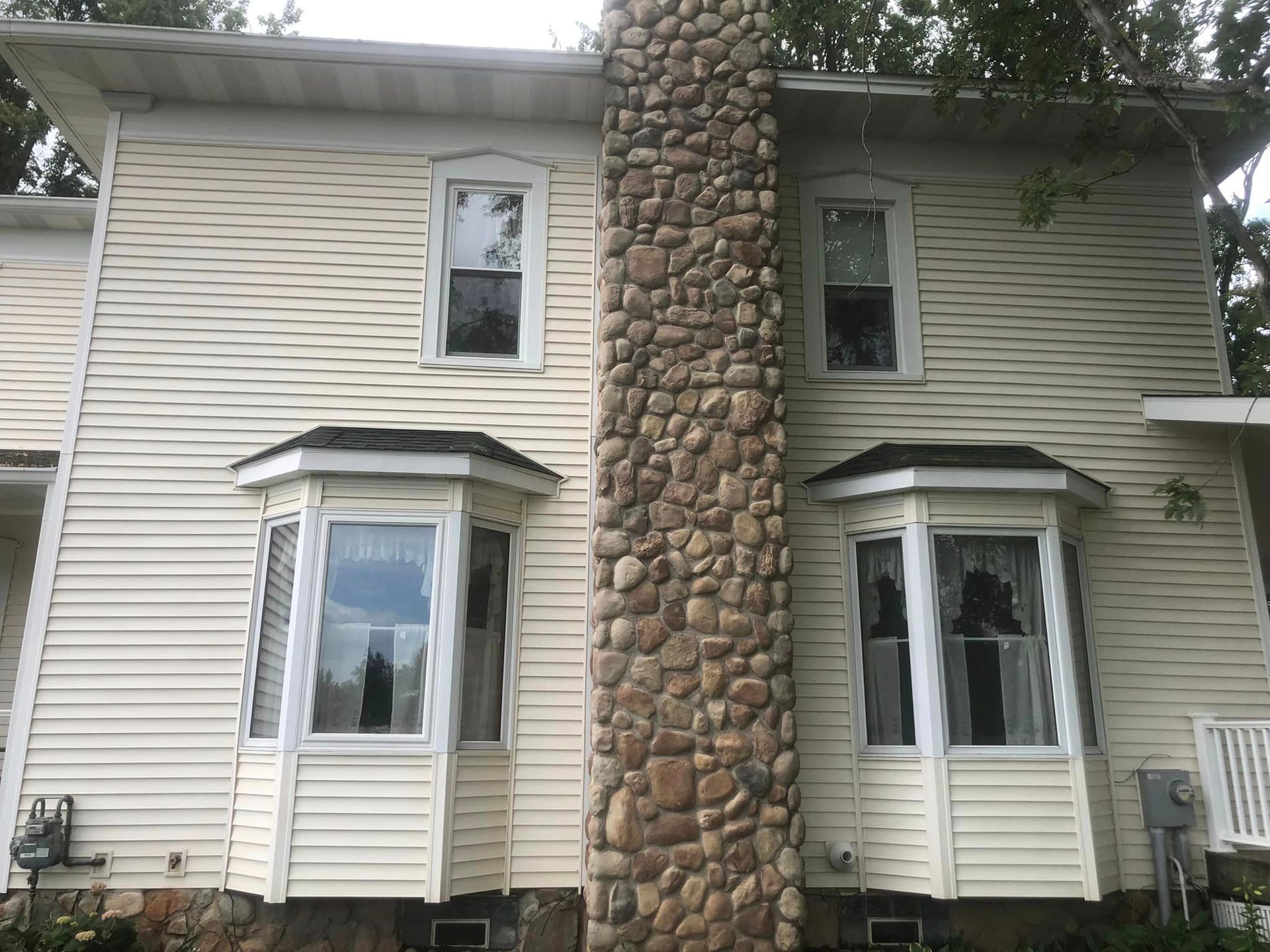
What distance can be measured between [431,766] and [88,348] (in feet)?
13.1

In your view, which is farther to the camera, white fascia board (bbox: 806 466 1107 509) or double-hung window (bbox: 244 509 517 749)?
white fascia board (bbox: 806 466 1107 509)

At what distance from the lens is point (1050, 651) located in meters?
6.32

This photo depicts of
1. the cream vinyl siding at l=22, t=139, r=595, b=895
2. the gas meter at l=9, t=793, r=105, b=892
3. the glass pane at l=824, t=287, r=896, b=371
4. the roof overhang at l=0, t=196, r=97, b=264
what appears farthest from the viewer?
the roof overhang at l=0, t=196, r=97, b=264

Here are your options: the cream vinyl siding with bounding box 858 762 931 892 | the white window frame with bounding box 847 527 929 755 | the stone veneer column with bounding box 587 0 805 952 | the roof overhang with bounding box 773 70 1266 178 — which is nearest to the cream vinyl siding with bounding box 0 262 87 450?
the stone veneer column with bounding box 587 0 805 952

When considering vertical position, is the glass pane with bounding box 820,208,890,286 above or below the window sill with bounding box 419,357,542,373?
above

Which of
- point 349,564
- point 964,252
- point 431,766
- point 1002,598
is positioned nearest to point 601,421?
point 349,564

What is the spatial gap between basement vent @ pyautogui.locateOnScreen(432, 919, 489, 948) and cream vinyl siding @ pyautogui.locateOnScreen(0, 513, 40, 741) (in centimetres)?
518

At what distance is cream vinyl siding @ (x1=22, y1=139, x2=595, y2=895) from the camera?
594cm

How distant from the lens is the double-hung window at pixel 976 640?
6.20m

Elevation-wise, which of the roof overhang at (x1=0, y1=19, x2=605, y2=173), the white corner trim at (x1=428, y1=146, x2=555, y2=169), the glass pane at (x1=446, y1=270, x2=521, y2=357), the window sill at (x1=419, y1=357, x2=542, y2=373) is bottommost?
the window sill at (x1=419, y1=357, x2=542, y2=373)

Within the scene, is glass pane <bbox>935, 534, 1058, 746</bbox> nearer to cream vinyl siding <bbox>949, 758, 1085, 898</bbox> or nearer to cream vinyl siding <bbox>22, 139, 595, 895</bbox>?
cream vinyl siding <bbox>949, 758, 1085, 898</bbox>

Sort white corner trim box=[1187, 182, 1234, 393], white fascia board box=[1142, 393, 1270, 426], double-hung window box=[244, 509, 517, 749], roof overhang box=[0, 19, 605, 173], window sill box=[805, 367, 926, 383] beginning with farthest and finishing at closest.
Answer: white corner trim box=[1187, 182, 1234, 393] < window sill box=[805, 367, 926, 383] < roof overhang box=[0, 19, 605, 173] < white fascia board box=[1142, 393, 1270, 426] < double-hung window box=[244, 509, 517, 749]

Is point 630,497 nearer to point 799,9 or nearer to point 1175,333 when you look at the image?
point 1175,333

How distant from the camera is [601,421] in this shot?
20.2 feet
